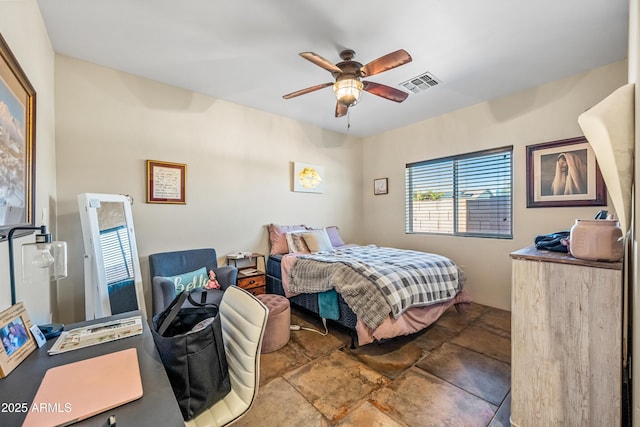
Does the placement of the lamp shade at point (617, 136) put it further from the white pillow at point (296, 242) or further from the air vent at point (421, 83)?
the white pillow at point (296, 242)

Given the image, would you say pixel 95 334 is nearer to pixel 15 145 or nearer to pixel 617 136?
pixel 15 145

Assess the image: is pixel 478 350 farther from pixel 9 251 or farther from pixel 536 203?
pixel 9 251

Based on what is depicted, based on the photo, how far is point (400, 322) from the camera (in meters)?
2.22

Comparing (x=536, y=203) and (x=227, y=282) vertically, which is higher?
(x=536, y=203)

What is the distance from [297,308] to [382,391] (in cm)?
180

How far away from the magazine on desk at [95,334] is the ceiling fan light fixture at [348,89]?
7.06 feet

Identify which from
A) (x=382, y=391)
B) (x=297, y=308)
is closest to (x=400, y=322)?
(x=382, y=391)

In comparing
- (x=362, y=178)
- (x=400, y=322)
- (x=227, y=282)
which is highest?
(x=362, y=178)

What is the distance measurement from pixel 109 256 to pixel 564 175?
15.3 feet

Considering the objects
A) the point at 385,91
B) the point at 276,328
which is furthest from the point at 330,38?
the point at 276,328

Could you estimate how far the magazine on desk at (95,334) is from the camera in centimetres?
107

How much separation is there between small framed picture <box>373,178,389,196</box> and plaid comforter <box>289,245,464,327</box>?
176 centimetres

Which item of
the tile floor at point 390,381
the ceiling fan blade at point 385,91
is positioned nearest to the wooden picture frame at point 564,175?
the tile floor at point 390,381

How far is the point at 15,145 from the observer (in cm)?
130
